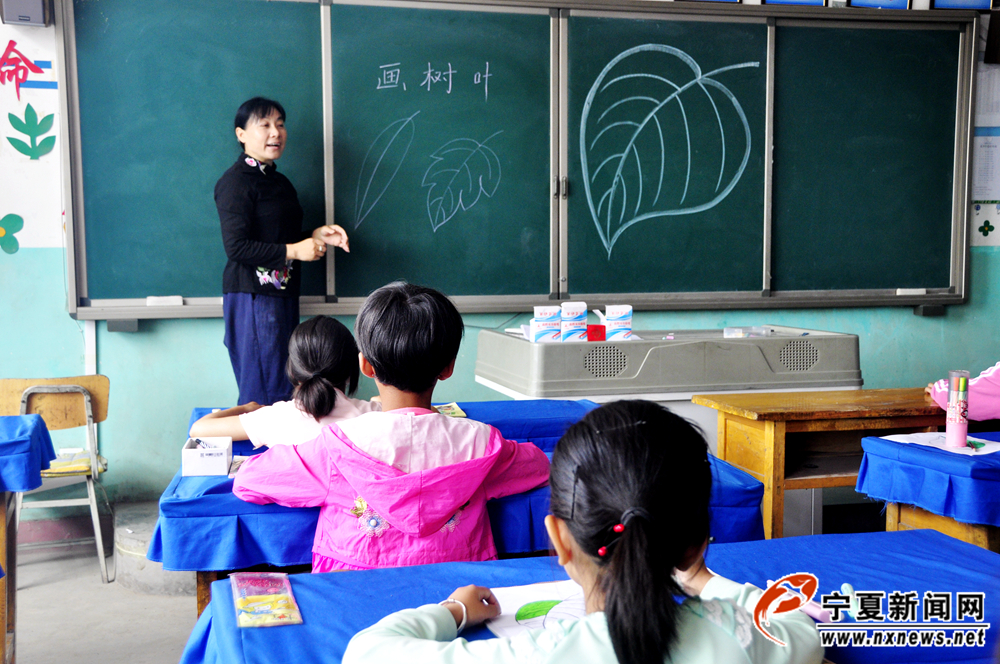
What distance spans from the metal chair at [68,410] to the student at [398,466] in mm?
1954

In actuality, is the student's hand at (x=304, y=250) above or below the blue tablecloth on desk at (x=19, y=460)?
above

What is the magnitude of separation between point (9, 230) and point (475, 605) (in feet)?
10.6

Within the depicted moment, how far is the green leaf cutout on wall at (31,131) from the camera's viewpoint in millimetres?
3357

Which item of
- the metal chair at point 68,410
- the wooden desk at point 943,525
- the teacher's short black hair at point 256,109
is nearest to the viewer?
the wooden desk at point 943,525

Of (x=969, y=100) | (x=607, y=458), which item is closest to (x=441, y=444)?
(x=607, y=458)

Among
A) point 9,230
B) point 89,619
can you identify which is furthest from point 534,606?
point 9,230

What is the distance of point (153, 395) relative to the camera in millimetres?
3559

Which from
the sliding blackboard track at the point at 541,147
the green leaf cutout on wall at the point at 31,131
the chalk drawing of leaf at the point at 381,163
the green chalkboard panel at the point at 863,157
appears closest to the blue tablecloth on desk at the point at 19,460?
the sliding blackboard track at the point at 541,147

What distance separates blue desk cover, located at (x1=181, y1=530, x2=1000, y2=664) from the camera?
0.92m

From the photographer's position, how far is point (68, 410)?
3.07 meters

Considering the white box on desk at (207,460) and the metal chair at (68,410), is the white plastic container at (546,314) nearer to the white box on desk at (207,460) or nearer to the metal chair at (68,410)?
the white box on desk at (207,460)

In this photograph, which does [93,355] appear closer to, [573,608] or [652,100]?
[652,100]

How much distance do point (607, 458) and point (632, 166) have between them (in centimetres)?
334

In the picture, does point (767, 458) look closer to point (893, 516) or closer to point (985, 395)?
point (893, 516)
